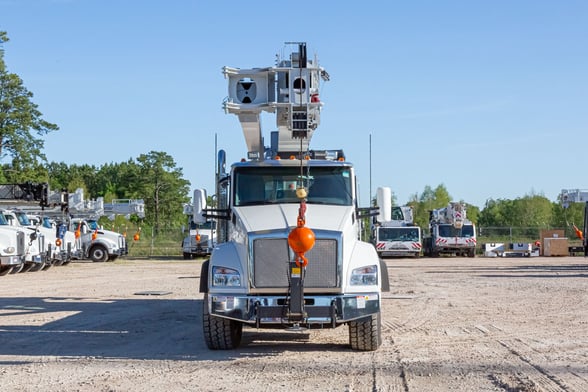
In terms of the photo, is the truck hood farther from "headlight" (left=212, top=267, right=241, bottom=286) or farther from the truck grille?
"headlight" (left=212, top=267, right=241, bottom=286)

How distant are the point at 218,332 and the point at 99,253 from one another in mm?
31255

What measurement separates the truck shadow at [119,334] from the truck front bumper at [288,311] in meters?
0.58

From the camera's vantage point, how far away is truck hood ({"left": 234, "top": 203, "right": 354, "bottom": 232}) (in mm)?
10328

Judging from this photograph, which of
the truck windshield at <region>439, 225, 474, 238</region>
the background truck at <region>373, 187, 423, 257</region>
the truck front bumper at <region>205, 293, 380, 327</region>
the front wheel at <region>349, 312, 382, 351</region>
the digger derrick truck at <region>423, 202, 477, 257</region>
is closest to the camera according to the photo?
the truck front bumper at <region>205, 293, 380, 327</region>

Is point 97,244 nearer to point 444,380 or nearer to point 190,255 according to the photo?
point 190,255

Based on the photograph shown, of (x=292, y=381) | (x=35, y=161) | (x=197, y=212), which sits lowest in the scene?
(x=292, y=381)

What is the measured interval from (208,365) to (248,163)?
10.4ft

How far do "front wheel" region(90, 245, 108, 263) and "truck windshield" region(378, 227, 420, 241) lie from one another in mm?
15303

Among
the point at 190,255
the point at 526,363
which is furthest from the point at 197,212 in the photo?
the point at 190,255

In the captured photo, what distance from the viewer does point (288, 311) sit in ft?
31.8

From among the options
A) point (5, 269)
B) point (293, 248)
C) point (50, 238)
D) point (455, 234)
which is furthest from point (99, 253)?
point (293, 248)

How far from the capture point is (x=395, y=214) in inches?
1992

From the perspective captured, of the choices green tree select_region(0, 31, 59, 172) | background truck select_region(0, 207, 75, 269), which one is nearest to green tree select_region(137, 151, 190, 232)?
green tree select_region(0, 31, 59, 172)

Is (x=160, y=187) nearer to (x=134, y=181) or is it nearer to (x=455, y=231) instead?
(x=134, y=181)
